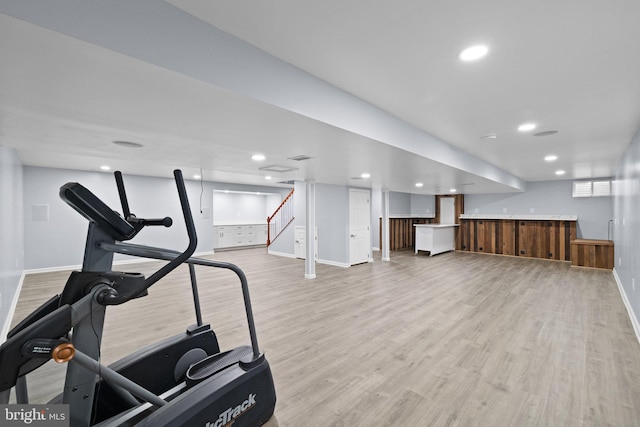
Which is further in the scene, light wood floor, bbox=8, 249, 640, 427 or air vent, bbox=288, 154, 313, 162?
air vent, bbox=288, 154, 313, 162

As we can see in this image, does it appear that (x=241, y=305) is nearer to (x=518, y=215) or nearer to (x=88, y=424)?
(x=88, y=424)

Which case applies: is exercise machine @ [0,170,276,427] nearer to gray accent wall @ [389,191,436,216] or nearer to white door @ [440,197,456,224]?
gray accent wall @ [389,191,436,216]

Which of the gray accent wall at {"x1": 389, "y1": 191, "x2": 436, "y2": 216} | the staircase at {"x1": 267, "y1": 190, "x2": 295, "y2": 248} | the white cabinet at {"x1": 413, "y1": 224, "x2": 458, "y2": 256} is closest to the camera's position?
the white cabinet at {"x1": 413, "y1": 224, "x2": 458, "y2": 256}

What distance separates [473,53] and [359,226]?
5993 mm

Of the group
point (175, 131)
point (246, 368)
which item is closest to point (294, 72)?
point (175, 131)

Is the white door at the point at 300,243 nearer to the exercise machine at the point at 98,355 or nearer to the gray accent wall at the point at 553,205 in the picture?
the gray accent wall at the point at 553,205

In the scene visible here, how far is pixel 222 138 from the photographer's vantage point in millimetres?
2801

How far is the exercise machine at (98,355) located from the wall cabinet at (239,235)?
7983 mm

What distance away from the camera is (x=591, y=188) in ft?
25.5

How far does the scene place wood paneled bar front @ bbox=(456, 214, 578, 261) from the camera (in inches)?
313

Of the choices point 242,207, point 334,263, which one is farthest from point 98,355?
point 242,207

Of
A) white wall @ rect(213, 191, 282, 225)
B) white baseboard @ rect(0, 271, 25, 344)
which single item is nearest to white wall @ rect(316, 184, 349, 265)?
white wall @ rect(213, 191, 282, 225)

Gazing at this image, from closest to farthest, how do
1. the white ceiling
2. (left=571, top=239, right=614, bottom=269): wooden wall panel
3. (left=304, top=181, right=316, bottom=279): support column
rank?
the white ceiling
(left=304, top=181, right=316, bottom=279): support column
(left=571, top=239, right=614, bottom=269): wooden wall panel

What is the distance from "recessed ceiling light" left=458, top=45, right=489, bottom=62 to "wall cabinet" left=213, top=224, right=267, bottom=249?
29.3 ft
